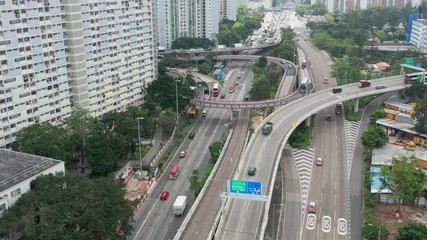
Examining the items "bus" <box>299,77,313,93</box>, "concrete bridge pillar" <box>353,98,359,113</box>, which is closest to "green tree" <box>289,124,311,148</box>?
"concrete bridge pillar" <box>353,98,359,113</box>

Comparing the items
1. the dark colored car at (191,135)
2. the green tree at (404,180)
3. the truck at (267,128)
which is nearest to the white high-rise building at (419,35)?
the truck at (267,128)

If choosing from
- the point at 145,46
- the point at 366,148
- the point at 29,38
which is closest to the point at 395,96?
the point at 366,148

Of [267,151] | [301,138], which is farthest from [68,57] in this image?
[301,138]

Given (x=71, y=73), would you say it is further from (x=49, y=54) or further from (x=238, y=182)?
(x=238, y=182)

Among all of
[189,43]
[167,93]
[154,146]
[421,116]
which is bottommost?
[154,146]

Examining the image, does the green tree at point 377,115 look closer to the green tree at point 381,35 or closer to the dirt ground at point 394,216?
the dirt ground at point 394,216

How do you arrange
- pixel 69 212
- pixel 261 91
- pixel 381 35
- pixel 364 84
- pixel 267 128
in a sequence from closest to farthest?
pixel 69 212 < pixel 267 128 < pixel 364 84 < pixel 261 91 < pixel 381 35

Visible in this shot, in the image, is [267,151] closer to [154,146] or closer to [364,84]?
[154,146]

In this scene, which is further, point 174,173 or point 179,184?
point 174,173
